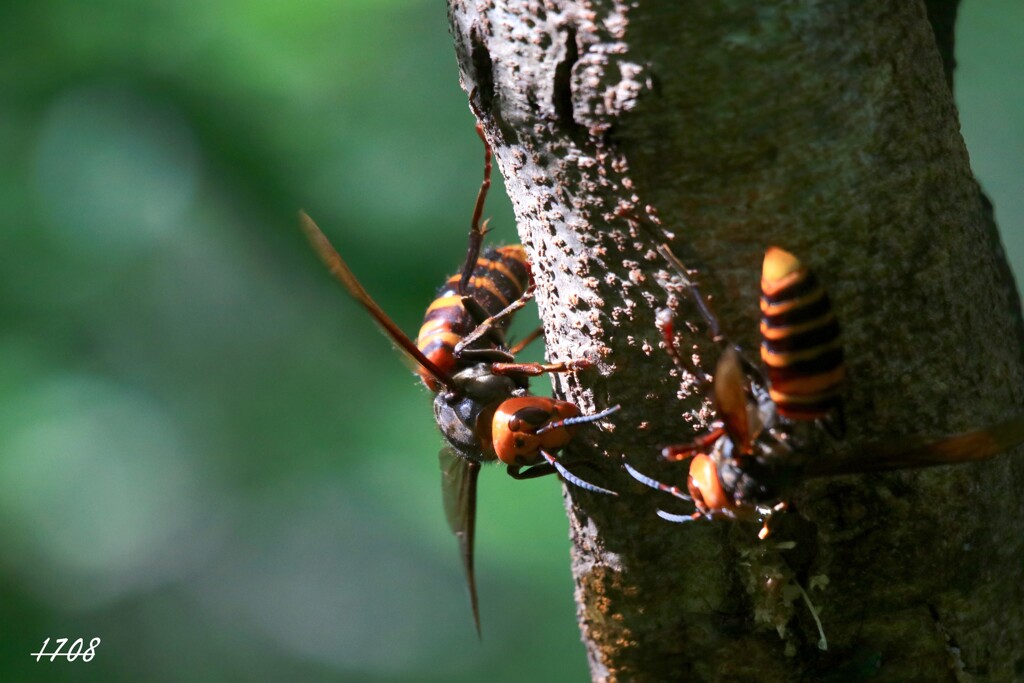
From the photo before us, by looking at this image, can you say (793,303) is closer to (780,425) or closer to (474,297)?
(780,425)

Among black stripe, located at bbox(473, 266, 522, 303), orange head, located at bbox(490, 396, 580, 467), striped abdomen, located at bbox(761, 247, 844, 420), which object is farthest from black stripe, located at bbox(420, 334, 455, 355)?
striped abdomen, located at bbox(761, 247, 844, 420)

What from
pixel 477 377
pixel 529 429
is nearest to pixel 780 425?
pixel 529 429

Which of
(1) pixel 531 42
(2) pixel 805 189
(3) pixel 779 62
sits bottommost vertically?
(2) pixel 805 189

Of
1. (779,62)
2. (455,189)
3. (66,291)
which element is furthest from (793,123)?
(66,291)

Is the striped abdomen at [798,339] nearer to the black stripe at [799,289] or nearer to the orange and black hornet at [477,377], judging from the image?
the black stripe at [799,289]

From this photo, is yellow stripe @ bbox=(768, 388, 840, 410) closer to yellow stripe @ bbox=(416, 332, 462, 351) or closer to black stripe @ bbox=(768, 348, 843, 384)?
black stripe @ bbox=(768, 348, 843, 384)

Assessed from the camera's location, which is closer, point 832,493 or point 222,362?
point 832,493

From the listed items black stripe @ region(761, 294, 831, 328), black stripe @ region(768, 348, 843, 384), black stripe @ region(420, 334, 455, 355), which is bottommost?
black stripe @ region(768, 348, 843, 384)

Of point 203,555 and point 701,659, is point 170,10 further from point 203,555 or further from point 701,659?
point 701,659
